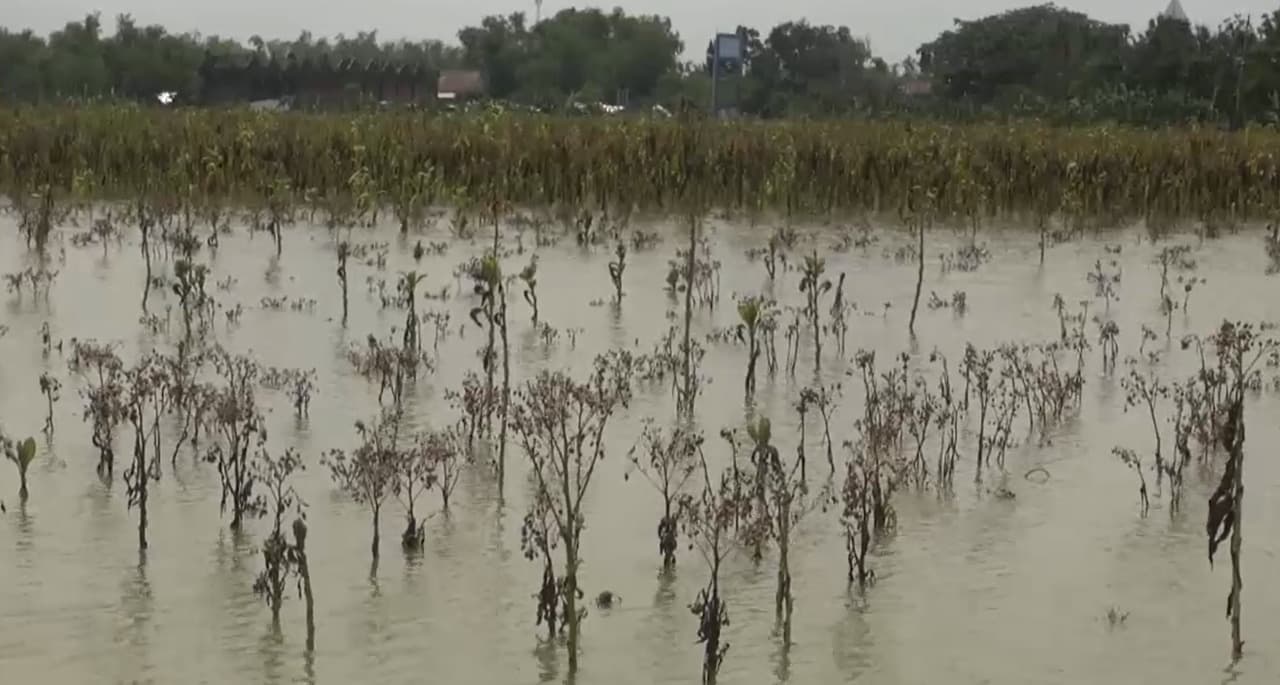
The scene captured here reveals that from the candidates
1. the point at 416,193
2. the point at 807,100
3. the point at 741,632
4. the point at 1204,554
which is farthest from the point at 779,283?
the point at 807,100

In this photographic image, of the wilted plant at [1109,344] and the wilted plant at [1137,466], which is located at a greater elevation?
the wilted plant at [1109,344]

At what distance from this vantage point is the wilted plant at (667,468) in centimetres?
440

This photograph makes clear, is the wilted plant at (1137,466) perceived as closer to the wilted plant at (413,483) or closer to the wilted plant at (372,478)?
the wilted plant at (413,483)

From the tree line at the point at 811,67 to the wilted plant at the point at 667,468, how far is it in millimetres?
16762

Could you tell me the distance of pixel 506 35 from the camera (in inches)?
2968

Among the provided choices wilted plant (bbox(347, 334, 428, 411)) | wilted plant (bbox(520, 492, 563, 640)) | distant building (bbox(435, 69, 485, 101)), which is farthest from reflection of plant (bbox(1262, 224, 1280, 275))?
distant building (bbox(435, 69, 485, 101))

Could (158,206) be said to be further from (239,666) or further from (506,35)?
(506,35)

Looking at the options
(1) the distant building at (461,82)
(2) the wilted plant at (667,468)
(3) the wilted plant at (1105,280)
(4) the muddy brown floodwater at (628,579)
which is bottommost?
(4) the muddy brown floodwater at (628,579)

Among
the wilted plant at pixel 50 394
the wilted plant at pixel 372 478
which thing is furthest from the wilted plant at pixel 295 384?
the wilted plant at pixel 372 478

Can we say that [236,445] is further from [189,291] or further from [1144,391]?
[189,291]

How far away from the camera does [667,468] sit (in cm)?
499

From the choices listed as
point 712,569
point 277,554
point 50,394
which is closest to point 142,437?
point 50,394

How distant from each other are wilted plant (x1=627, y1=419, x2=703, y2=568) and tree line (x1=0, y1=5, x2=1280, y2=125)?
660 inches

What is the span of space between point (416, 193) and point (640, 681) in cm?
1026
